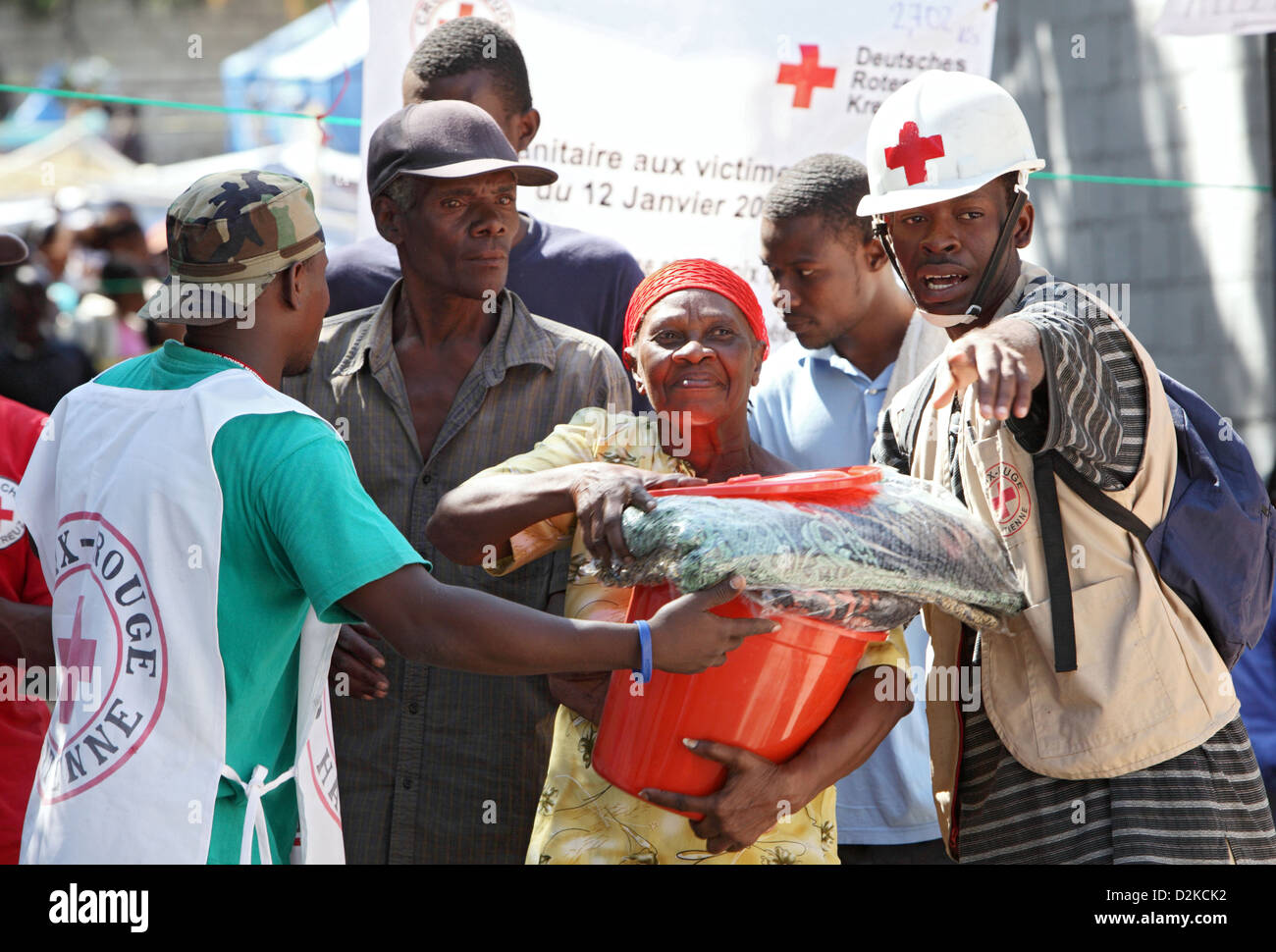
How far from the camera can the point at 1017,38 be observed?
6.94 m

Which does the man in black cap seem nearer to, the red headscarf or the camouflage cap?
the red headscarf

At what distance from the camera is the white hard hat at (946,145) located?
106 inches

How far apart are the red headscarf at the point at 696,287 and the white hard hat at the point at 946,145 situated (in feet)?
0.96

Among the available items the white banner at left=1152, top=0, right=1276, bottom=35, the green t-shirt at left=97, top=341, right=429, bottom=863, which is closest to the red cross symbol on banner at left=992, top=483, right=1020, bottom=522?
the green t-shirt at left=97, top=341, right=429, bottom=863

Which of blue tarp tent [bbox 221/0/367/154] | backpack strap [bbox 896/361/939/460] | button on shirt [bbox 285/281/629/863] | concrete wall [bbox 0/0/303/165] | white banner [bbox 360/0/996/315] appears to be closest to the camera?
backpack strap [bbox 896/361/939/460]

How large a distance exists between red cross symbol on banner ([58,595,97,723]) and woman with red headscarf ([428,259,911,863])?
691 mm

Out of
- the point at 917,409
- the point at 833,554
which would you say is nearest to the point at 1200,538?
the point at 917,409

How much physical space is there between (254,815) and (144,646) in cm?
31

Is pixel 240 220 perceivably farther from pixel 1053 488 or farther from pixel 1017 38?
pixel 1017 38

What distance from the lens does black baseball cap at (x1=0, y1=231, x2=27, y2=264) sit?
3.37m

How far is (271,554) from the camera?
218 cm

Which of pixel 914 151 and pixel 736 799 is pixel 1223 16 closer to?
pixel 914 151

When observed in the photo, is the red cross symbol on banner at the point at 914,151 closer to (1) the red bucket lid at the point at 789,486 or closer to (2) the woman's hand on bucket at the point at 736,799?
(1) the red bucket lid at the point at 789,486

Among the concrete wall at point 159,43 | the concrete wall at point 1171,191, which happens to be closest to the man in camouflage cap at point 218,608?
the concrete wall at point 1171,191
